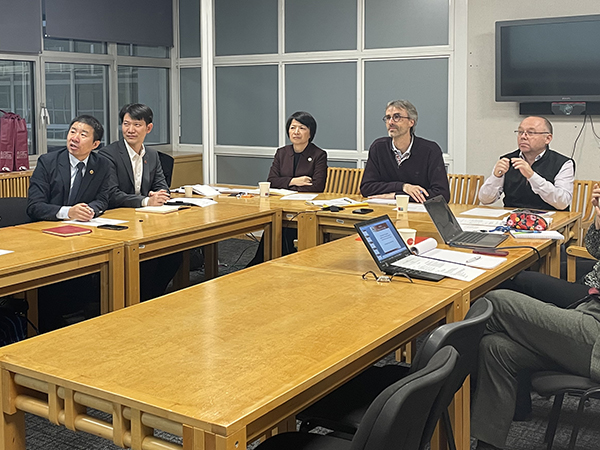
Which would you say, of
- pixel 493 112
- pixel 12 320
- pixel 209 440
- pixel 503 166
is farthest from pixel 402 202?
pixel 209 440

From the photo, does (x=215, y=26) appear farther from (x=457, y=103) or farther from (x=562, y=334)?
(x=562, y=334)

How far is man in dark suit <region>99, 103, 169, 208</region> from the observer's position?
4531mm

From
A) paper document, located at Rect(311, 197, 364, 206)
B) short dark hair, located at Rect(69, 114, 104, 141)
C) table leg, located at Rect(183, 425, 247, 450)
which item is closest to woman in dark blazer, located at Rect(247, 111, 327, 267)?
paper document, located at Rect(311, 197, 364, 206)

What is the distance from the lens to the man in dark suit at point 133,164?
4531mm

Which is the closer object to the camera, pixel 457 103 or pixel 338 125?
pixel 457 103

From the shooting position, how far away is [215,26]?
7676 mm

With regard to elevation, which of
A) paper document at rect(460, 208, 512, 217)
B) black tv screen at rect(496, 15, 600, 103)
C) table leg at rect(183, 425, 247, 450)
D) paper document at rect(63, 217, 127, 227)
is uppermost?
black tv screen at rect(496, 15, 600, 103)

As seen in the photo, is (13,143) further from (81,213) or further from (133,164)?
(81,213)

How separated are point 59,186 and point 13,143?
2389 millimetres

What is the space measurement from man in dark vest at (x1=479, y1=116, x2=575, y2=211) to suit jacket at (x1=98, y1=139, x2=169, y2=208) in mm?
2169

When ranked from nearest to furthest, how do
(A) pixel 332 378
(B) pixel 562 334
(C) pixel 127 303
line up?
(A) pixel 332 378, (B) pixel 562 334, (C) pixel 127 303

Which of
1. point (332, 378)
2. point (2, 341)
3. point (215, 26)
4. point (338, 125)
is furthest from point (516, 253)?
point (215, 26)

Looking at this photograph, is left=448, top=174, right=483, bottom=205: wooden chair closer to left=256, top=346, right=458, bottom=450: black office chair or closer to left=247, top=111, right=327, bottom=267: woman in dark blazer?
left=247, top=111, right=327, bottom=267: woman in dark blazer

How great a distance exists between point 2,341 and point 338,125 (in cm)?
426
